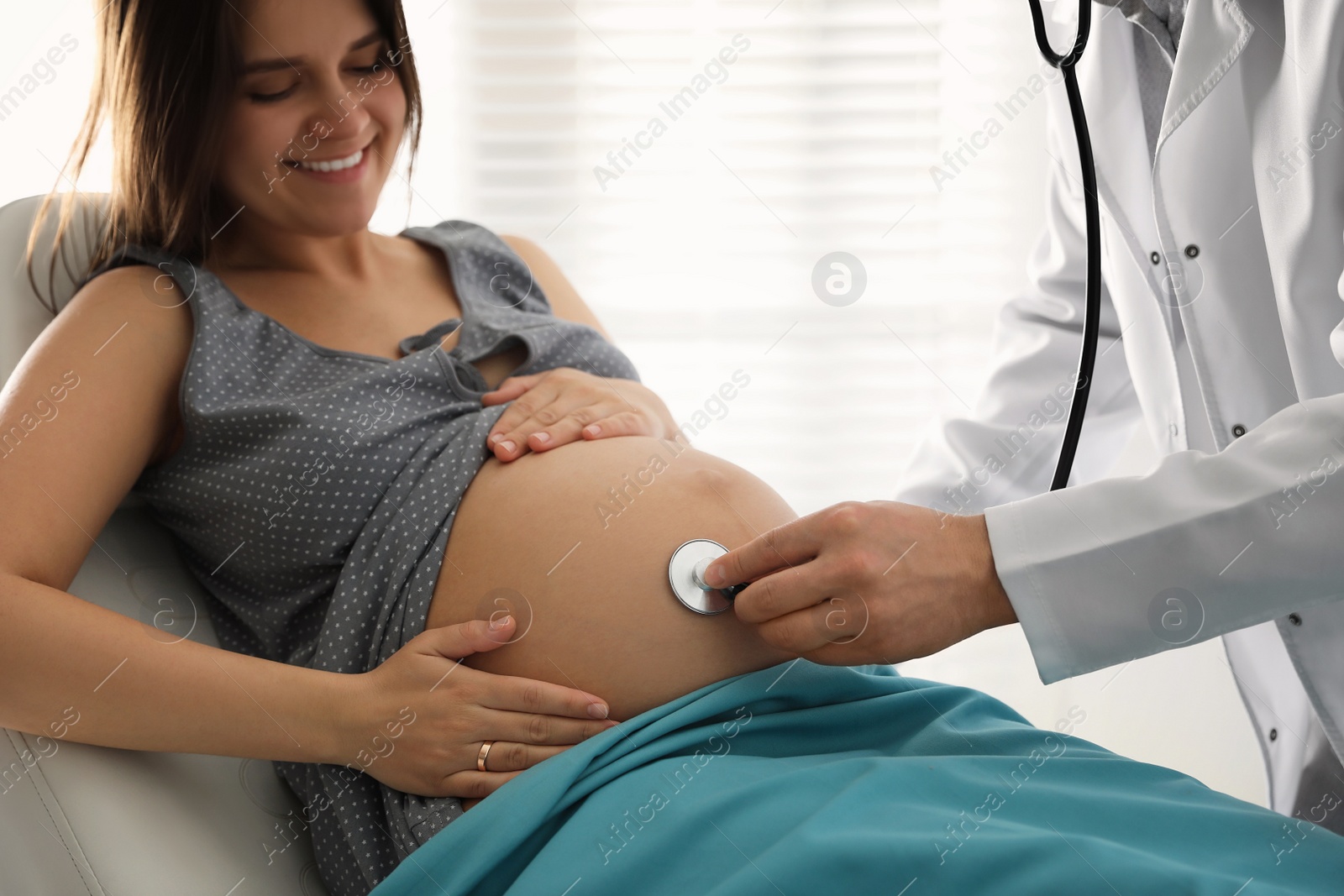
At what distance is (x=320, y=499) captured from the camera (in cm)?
95

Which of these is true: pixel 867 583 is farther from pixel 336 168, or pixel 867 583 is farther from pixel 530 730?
pixel 336 168

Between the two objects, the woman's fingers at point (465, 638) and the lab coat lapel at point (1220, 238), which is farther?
the lab coat lapel at point (1220, 238)

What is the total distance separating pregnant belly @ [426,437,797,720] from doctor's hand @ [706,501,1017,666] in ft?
0.24

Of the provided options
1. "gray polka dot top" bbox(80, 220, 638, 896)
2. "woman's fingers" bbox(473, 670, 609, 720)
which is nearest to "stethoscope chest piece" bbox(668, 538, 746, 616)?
"woman's fingers" bbox(473, 670, 609, 720)

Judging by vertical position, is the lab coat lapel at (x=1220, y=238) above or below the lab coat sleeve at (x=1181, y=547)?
above

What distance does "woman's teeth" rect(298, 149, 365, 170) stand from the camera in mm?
1087

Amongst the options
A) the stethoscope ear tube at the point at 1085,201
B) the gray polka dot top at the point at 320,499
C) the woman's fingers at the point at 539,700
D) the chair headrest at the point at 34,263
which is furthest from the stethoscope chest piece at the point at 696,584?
the chair headrest at the point at 34,263

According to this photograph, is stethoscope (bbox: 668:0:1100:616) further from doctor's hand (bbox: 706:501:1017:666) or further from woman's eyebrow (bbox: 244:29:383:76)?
woman's eyebrow (bbox: 244:29:383:76)

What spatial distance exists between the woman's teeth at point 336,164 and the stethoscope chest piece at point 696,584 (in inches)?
23.7

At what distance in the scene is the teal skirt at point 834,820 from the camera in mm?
636

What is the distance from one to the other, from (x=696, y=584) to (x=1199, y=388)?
64 centimetres

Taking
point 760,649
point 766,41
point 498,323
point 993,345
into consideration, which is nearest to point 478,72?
point 766,41

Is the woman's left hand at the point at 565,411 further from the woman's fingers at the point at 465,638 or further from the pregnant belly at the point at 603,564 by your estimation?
the woman's fingers at the point at 465,638

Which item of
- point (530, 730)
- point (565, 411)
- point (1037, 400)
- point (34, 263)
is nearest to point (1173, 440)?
point (1037, 400)
